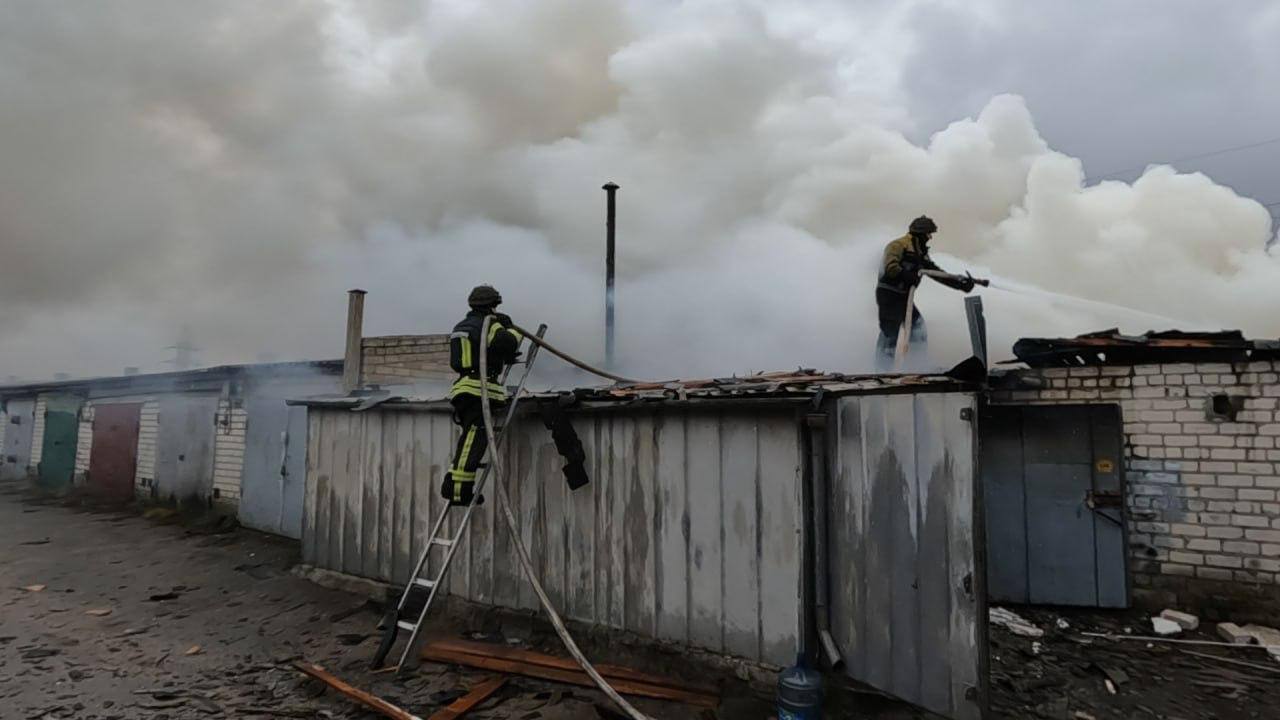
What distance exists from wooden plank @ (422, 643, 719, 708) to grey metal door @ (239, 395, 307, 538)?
5.59 metres

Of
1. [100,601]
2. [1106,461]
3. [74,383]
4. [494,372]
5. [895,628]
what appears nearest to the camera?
[895,628]

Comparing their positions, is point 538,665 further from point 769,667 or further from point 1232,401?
point 1232,401

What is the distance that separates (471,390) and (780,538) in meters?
2.62

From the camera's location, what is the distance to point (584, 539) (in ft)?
17.3

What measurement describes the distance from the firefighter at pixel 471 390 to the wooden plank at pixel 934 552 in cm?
317

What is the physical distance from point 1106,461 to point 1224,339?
142 cm

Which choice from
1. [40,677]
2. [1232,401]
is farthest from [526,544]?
[1232,401]

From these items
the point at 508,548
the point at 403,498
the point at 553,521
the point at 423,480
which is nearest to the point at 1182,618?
the point at 553,521

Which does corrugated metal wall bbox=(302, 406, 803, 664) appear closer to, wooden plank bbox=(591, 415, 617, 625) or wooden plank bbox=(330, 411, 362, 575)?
wooden plank bbox=(591, 415, 617, 625)

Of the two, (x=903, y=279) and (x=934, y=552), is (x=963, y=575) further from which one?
(x=903, y=279)

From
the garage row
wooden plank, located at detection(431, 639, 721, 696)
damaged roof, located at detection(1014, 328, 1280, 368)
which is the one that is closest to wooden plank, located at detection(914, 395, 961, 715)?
wooden plank, located at detection(431, 639, 721, 696)

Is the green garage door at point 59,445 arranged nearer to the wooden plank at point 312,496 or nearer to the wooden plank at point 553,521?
the wooden plank at point 312,496

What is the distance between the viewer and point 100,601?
6.75 meters

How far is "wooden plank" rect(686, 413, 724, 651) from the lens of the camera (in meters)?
4.62
